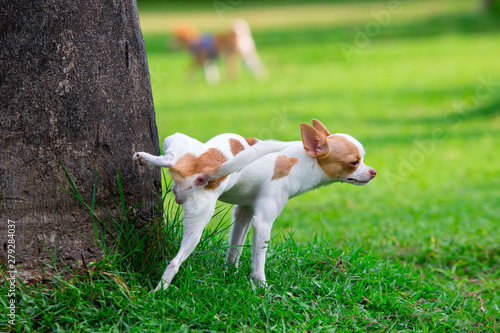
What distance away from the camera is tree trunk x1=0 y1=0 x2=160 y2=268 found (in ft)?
10.4

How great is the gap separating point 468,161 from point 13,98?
757 cm

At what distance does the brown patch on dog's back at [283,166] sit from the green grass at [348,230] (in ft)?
1.62

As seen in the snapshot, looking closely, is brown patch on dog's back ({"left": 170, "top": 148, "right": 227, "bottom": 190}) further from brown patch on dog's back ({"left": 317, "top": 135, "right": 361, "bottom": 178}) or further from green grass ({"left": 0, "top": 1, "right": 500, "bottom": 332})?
brown patch on dog's back ({"left": 317, "top": 135, "right": 361, "bottom": 178})

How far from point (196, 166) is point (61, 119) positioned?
28.1 inches

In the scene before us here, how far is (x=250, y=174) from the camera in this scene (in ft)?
11.1

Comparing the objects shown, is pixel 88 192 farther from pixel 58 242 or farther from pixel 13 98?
pixel 13 98

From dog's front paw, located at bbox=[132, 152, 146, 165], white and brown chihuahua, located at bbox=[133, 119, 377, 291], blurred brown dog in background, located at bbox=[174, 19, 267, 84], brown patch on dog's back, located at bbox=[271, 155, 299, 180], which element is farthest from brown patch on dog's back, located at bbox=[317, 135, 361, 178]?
blurred brown dog in background, located at bbox=[174, 19, 267, 84]

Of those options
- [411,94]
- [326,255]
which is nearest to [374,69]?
[411,94]

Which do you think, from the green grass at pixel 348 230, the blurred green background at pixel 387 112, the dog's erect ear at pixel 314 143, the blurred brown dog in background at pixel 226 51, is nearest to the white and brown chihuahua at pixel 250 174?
the dog's erect ear at pixel 314 143

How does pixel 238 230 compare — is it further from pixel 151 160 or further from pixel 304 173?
pixel 151 160

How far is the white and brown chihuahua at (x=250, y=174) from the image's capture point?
3.17 m

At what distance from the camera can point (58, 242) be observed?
10.7 ft

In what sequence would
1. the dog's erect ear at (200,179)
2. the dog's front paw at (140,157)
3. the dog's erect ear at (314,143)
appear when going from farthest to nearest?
the dog's erect ear at (314,143)
the dog's erect ear at (200,179)
the dog's front paw at (140,157)

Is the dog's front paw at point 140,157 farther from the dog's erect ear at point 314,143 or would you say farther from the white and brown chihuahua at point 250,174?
the dog's erect ear at point 314,143
